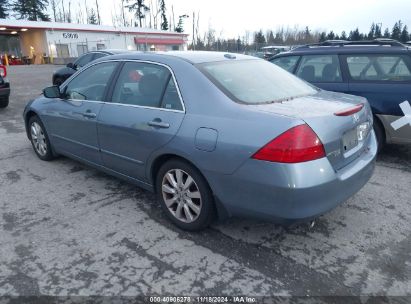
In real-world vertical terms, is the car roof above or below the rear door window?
above

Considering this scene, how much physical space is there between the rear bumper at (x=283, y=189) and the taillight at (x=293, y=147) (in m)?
0.04

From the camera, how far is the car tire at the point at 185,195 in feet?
9.91

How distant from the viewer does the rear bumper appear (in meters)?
→ 2.49

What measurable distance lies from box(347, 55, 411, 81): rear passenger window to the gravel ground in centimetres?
156

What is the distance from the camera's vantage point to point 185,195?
320 centimetres

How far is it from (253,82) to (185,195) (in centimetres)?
122

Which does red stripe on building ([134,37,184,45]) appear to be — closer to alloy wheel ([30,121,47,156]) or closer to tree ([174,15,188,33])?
tree ([174,15,188,33])

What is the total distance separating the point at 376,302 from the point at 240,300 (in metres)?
0.91

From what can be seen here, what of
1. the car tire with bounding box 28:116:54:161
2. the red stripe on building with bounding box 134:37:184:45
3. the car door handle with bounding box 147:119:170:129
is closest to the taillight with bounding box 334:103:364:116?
the car door handle with bounding box 147:119:170:129

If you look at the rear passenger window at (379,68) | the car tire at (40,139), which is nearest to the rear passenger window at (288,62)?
the rear passenger window at (379,68)

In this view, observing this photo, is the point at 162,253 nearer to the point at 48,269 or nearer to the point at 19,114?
the point at 48,269

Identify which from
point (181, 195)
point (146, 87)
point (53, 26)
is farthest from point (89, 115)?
point (53, 26)

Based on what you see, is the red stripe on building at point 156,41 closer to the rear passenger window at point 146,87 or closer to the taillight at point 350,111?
the rear passenger window at point 146,87

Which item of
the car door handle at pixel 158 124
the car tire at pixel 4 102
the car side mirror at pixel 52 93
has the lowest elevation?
the car tire at pixel 4 102
